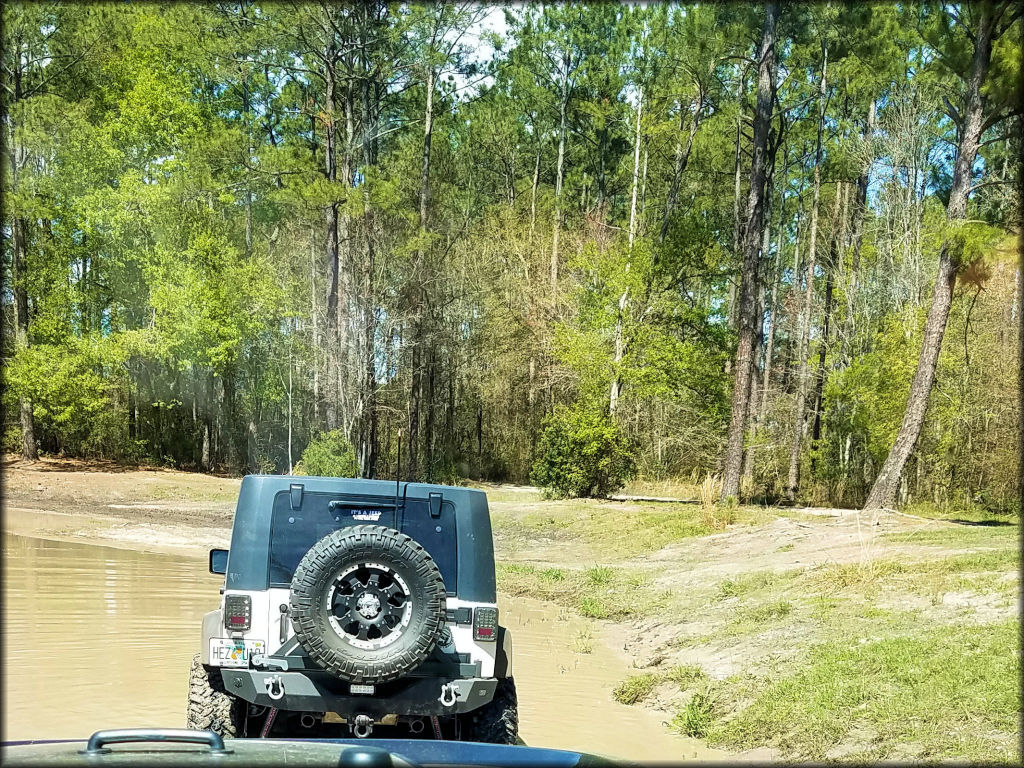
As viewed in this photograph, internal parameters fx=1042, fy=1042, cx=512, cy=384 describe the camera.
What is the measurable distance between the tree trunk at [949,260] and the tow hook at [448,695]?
58.6 ft

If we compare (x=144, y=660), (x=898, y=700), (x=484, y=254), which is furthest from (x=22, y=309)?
(x=898, y=700)

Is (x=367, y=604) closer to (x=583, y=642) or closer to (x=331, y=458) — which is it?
(x=583, y=642)

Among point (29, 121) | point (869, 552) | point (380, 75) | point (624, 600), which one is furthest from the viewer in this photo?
point (380, 75)

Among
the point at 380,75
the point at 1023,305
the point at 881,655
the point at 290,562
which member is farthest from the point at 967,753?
the point at 380,75

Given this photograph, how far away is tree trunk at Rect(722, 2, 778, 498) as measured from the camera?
26.9m

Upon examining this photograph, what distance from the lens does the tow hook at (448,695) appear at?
20.9ft

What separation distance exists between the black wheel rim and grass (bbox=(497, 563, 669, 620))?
9758mm

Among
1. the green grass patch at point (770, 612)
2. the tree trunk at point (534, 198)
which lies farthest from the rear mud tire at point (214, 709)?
the tree trunk at point (534, 198)

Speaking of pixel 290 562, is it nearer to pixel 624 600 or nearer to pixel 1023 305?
pixel 624 600

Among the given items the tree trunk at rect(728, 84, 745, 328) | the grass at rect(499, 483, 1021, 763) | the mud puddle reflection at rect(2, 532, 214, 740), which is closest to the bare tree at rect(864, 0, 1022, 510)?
the grass at rect(499, 483, 1021, 763)

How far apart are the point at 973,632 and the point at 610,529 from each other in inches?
569

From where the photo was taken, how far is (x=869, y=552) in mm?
14625

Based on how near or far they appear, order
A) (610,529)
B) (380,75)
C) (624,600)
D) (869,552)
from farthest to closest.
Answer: (380,75) → (610,529) → (624,600) → (869,552)

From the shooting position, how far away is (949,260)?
22.1 meters
